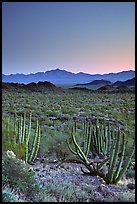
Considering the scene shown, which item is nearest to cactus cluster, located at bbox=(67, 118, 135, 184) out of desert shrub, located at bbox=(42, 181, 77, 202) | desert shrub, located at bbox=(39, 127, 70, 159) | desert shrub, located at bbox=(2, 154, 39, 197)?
desert shrub, located at bbox=(39, 127, 70, 159)

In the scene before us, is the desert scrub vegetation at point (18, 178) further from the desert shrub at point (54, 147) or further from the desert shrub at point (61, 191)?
the desert shrub at point (54, 147)

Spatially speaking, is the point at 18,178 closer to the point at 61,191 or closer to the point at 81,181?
the point at 61,191

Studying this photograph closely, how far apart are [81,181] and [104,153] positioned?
7.87ft

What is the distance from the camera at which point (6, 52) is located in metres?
14.3

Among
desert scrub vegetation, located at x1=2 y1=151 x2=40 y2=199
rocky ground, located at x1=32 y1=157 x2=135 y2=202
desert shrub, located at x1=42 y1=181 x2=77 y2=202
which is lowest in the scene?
rocky ground, located at x1=32 y1=157 x2=135 y2=202

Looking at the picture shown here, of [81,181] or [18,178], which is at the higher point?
[18,178]

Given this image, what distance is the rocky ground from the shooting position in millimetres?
5434

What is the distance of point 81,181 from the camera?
640cm

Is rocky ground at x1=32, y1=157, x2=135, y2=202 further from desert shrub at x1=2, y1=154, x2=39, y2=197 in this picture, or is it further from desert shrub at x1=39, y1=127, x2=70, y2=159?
desert shrub at x1=39, y1=127, x2=70, y2=159

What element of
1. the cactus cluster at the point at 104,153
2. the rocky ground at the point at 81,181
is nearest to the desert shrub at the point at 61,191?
the rocky ground at the point at 81,181

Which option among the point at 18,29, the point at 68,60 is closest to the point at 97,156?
the point at 18,29

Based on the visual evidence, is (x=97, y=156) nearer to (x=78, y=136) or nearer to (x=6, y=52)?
(x=78, y=136)

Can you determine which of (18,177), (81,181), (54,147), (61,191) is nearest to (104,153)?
(54,147)

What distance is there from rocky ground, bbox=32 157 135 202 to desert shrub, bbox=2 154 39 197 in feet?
0.97
